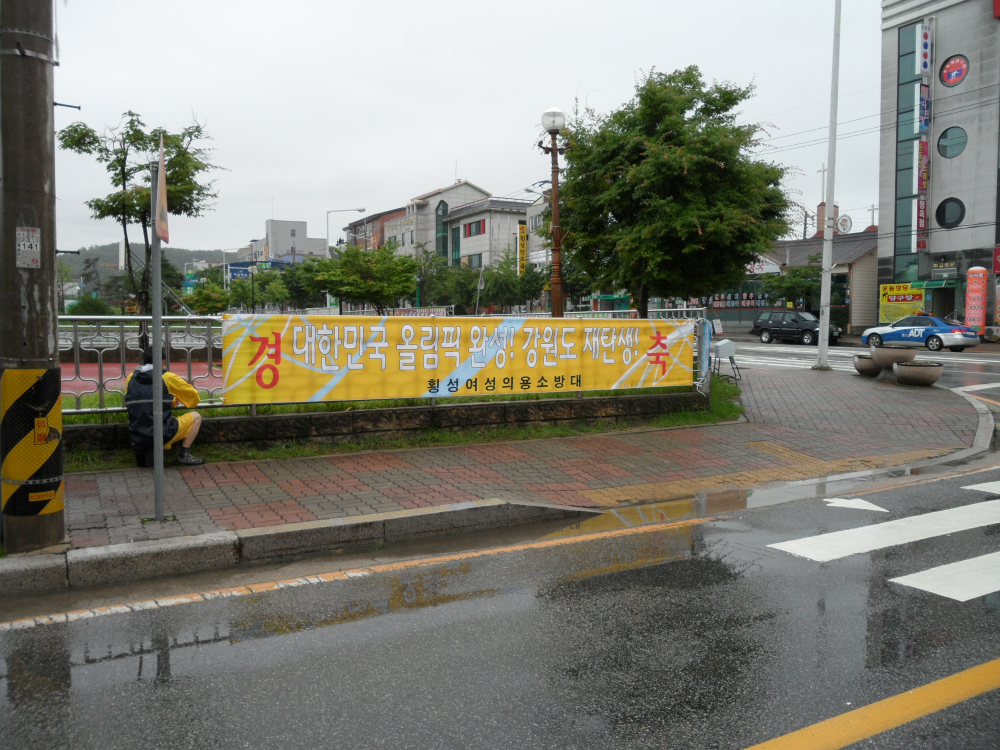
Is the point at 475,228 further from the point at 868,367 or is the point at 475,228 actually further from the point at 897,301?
the point at 868,367

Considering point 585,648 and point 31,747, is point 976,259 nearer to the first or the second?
point 585,648

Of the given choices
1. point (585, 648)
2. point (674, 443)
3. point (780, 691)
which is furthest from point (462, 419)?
point (780, 691)

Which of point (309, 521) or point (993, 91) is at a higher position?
point (993, 91)

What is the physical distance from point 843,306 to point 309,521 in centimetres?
4150

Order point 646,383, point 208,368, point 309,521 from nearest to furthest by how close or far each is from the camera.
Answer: point 309,521 < point 208,368 < point 646,383

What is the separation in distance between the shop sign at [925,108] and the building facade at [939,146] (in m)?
0.05

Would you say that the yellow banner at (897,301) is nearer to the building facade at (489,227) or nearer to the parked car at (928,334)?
the parked car at (928,334)

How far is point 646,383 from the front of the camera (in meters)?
11.4

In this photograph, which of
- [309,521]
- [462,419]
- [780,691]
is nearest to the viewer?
[780,691]

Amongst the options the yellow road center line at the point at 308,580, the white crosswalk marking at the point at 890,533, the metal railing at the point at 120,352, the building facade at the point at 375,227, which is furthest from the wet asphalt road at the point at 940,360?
the building facade at the point at 375,227

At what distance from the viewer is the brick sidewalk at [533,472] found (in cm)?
627

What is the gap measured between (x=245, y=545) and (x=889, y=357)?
15.4 meters

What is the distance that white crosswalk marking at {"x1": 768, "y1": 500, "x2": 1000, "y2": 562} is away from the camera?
5773mm

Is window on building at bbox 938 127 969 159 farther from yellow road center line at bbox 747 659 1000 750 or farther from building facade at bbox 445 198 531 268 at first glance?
building facade at bbox 445 198 531 268
